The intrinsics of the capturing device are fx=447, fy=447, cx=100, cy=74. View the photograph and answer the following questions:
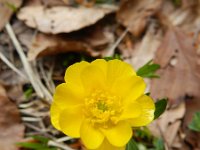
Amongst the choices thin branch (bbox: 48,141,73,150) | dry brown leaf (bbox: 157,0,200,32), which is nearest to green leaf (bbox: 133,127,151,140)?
thin branch (bbox: 48,141,73,150)

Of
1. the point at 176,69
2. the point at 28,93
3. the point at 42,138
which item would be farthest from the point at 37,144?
the point at 176,69

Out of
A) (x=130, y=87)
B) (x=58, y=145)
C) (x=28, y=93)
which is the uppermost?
(x=130, y=87)

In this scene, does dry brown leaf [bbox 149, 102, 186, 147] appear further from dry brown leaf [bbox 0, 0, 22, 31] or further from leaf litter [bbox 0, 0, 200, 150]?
dry brown leaf [bbox 0, 0, 22, 31]

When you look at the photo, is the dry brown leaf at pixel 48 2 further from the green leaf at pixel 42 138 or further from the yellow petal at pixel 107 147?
the yellow petal at pixel 107 147

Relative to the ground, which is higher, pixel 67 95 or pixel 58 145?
pixel 67 95

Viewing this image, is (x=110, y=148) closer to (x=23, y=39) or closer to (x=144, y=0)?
(x=23, y=39)

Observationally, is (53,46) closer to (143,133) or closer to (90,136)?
(143,133)

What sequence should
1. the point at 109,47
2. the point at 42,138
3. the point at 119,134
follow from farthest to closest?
the point at 109,47 < the point at 42,138 < the point at 119,134
